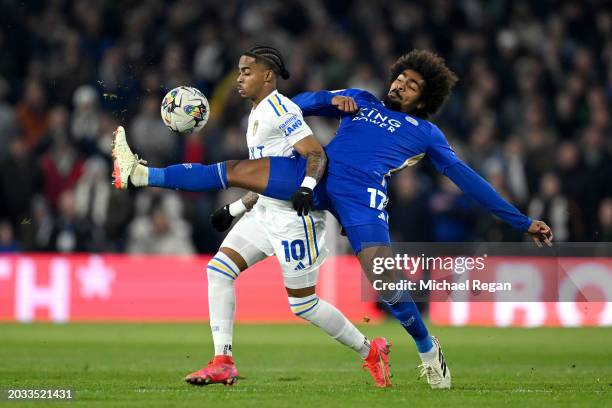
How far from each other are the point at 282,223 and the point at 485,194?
1.51m

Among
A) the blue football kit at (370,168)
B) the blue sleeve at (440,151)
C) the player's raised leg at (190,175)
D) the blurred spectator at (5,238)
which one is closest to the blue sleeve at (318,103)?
the blue football kit at (370,168)

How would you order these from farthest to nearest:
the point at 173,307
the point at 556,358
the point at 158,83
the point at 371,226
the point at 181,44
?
the point at 181,44
the point at 173,307
the point at 158,83
the point at 556,358
the point at 371,226

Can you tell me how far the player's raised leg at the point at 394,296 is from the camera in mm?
8773

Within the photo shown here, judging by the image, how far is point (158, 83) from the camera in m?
16.2

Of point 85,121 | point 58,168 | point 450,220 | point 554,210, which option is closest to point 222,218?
point 554,210

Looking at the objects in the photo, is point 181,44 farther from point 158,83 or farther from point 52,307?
point 52,307

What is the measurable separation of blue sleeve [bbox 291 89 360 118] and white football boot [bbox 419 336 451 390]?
1895mm

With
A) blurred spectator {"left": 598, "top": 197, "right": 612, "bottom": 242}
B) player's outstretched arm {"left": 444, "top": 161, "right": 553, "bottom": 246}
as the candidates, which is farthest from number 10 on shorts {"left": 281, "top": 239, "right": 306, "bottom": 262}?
blurred spectator {"left": 598, "top": 197, "right": 612, "bottom": 242}

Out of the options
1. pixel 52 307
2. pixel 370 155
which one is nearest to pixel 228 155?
pixel 52 307

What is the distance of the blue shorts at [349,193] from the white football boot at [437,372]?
38.2 inches

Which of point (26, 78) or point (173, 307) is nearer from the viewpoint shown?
Answer: point (173, 307)

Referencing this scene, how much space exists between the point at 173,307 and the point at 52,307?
5.52 ft

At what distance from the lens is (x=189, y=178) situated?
8914 millimetres

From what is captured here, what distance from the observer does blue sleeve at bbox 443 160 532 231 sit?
895 cm
